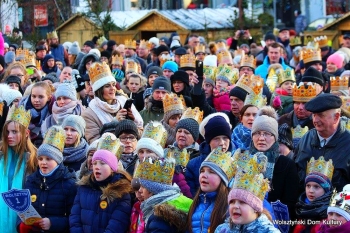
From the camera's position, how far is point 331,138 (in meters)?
9.05

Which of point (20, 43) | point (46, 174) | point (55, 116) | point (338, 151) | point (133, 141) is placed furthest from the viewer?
point (20, 43)

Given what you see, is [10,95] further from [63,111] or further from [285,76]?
[285,76]

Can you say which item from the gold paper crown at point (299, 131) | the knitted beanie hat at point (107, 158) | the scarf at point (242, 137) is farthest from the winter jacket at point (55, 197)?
the gold paper crown at point (299, 131)

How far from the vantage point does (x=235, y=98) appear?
1194 centimetres

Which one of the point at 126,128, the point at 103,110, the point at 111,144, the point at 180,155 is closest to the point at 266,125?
the point at 180,155

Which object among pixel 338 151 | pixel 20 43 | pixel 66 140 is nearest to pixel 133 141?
pixel 66 140

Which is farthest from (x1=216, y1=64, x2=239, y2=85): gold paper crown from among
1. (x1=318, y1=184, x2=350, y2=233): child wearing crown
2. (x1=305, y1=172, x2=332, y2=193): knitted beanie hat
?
(x1=318, y1=184, x2=350, y2=233): child wearing crown

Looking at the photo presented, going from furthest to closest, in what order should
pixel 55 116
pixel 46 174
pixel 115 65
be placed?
pixel 115 65 → pixel 55 116 → pixel 46 174

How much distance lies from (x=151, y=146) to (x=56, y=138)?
0.94 m

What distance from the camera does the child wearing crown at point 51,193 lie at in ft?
31.1

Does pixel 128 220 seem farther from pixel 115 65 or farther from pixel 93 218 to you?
pixel 115 65

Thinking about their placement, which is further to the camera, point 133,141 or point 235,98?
point 235,98

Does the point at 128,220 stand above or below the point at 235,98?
below

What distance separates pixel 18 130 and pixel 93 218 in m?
1.77
